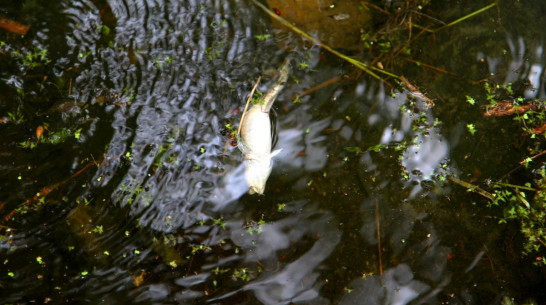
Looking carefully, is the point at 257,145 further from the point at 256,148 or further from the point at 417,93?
the point at 417,93

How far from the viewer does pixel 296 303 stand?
9.66 ft

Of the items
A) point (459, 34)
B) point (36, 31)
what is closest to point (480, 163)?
point (459, 34)

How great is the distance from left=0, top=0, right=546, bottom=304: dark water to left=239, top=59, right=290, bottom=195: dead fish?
0.35 ft

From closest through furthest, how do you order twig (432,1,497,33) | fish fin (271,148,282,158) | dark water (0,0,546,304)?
1. dark water (0,0,546,304)
2. fish fin (271,148,282,158)
3. twig (432,1,497,33)

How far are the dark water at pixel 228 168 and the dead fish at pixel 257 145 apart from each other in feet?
0.35

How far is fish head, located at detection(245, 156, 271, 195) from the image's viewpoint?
9.71 feet

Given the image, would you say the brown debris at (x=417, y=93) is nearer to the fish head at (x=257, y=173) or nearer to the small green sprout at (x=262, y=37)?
the small green sprout at (x=262, y=37)

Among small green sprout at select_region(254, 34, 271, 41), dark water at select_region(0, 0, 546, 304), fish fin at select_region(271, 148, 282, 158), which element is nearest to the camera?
dark water at select_region(0, 0, 546, 304)

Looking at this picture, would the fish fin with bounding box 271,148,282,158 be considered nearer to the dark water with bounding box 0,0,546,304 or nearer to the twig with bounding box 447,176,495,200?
the dark water with bounding box 0,0,546,304

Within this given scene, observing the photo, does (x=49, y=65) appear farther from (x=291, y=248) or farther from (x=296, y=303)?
(x=296, y=303)

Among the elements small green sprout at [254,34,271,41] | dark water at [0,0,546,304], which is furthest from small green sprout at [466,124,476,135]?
small green sprout at [254,34,271,41]

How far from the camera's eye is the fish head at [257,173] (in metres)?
2.96

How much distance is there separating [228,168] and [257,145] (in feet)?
1.12

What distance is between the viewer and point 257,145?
2963 millimetres
